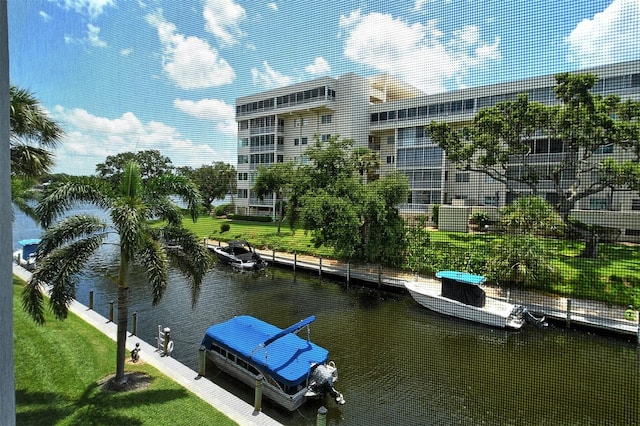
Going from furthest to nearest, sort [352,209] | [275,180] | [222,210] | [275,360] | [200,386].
→ [222,210]
[275,180]
[352,209]
[275,360]
[200,386]

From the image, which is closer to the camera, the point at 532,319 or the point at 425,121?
the point at 425,121

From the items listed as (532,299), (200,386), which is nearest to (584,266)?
(532,299)

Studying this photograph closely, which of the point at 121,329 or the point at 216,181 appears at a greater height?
the point at 216,181

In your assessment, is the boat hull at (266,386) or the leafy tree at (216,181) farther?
the leafy tree at (216,181)

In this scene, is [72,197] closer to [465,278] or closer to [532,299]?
[465,278]

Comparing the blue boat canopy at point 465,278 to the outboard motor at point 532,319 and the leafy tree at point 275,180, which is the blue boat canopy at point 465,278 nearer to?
the outboard motor at point 532,319

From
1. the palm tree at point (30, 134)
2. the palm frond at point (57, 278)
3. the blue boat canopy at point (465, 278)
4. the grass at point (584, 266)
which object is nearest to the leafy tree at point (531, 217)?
the grass at point (584, 266)

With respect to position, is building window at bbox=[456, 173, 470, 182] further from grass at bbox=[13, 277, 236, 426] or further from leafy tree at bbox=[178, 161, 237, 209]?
leafy tree at bbox=[178, 161, 237, 209]
